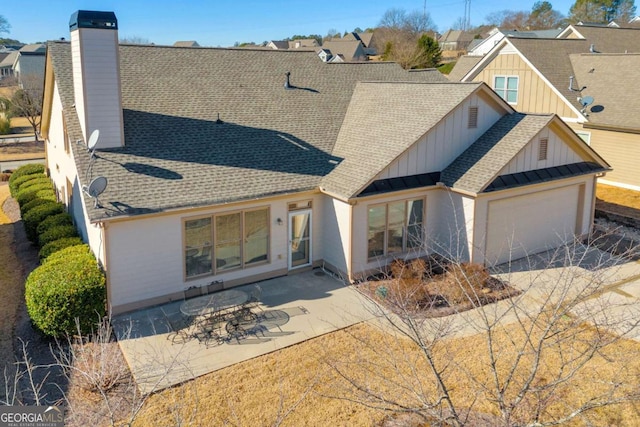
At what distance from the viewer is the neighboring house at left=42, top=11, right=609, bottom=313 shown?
14.2m

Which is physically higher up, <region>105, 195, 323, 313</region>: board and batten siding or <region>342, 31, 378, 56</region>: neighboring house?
<region>342, 31, 378, 56</region>: neighboring house

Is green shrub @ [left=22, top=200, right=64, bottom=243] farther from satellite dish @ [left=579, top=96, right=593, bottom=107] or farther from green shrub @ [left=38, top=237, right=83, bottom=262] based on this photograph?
satellite dish @ [left=579, top=96, right=593, bottom=107]

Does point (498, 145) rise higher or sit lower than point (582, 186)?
higher

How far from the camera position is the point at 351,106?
68.6ft

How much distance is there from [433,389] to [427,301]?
157 inches

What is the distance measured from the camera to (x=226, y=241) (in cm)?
1507

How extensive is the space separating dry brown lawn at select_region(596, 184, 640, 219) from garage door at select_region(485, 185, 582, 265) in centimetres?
485

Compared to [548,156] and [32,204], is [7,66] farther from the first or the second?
[548,156]

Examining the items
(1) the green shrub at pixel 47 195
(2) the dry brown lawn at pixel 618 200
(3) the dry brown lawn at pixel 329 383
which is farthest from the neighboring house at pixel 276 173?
(2) the dry brown lawn at pixel 618 200

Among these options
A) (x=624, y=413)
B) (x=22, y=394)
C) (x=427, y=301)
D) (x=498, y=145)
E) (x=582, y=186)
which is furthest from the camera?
(x=582, y=186)

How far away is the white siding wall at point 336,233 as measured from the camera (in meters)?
15.6

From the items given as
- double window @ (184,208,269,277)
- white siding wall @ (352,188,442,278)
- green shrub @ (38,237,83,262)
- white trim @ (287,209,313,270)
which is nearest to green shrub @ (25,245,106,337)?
green shrub @ (38,237,83,262)

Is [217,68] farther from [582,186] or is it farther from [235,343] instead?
[582,186]

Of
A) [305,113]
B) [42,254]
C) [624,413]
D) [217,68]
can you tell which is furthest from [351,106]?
[624,413]
